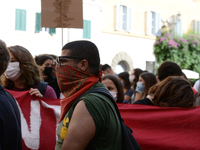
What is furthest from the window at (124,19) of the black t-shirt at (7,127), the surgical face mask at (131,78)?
the black t-shirt at (7,127)

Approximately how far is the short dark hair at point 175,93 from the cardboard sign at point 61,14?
133 cm

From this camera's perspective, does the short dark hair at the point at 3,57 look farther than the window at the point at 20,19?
No

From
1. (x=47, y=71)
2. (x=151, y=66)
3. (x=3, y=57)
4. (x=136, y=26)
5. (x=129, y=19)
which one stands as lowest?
(x=151, y=66)

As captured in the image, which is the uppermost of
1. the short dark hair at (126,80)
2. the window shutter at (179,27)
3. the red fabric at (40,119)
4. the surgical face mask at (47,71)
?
the window shutter at (179,27)

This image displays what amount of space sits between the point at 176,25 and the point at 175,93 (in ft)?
61.2

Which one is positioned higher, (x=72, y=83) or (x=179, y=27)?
(x=179, y=27)

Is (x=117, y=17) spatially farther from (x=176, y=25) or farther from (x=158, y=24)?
(x=176, y=25)

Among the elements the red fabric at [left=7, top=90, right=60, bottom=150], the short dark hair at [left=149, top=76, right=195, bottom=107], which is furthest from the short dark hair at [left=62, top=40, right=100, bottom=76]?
the red fabric at [left=7, top=90, right=60, bottom=150]

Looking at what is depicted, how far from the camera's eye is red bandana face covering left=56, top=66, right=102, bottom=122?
71.9 inches

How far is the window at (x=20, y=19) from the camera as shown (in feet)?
48.1

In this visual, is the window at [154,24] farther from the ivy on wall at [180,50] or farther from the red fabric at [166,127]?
the red fabric at [166,127]

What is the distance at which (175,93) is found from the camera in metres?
3.34

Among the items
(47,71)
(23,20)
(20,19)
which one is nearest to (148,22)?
(23,20)

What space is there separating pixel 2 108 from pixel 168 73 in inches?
125
